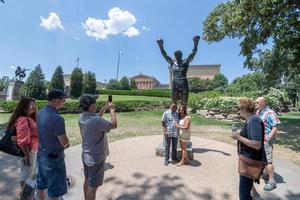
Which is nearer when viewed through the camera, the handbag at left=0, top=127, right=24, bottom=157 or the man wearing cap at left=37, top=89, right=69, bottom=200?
the man wearing cap at left=37, top=89, right=69, bottom=200

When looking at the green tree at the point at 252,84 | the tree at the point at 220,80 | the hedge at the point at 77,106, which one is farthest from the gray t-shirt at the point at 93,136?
the tree at the point at 220,80

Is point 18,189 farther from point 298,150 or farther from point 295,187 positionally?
point 298,150

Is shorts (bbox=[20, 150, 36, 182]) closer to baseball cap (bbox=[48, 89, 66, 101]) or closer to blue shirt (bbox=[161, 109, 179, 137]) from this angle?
baseball cap (bbox=[48, 89, 66, 101])

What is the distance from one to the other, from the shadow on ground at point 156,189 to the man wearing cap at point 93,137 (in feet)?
3.51

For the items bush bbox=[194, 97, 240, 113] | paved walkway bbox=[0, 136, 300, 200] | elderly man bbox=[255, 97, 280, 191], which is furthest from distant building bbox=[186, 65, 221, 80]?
elderly man bbox=[255, 97, 280, 191]

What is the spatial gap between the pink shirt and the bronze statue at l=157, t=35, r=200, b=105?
3834mm

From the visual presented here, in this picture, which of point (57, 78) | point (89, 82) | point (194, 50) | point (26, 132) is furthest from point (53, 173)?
point (89, 82)

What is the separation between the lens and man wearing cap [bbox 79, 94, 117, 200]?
3.35 metres

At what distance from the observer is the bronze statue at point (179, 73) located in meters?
6.70

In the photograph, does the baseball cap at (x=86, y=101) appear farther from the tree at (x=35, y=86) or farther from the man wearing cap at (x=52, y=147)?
the tree at (x=35, y=86)

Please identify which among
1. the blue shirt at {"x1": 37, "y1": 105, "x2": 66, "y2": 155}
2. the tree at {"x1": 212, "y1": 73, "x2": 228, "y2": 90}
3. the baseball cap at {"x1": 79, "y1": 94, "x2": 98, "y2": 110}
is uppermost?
the tree at {"x1": 212, "y1": 73, "x2": 228, "y2": 90}

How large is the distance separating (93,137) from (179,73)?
396 cm

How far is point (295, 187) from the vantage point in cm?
502

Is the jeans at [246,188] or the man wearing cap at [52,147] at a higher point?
the man wearing cap at [52,147]
